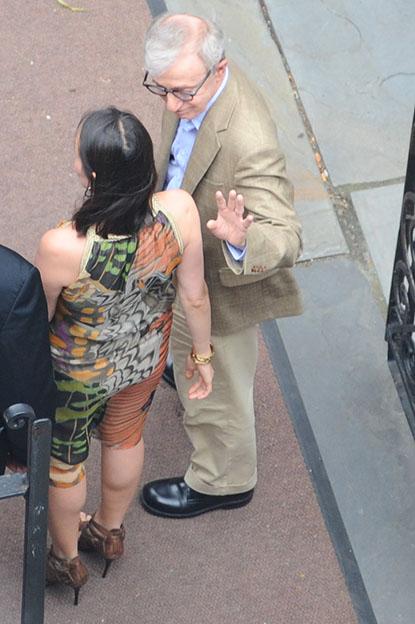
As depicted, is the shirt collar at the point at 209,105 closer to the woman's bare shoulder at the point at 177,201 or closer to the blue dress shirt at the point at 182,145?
the blue dress shirt at the point at 182,145

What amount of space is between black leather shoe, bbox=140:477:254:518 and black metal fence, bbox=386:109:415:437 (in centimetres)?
74

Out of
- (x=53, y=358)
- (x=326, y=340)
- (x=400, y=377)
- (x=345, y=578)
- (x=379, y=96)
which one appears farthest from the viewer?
(x=379, y=96)

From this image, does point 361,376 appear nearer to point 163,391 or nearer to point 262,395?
point 262,395

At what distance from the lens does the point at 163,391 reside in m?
4.75

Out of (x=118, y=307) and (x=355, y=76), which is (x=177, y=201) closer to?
(x=118, y=307)

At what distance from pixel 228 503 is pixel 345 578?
1.69 feet

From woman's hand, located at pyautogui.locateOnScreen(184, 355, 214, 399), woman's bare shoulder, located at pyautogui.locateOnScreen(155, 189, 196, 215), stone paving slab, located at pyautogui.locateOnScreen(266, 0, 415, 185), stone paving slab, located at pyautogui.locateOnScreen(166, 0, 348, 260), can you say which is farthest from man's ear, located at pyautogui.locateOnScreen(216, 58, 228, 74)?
stone paving slab, located at pyautogui.locateOnScreen(266, 0, 415, 185)

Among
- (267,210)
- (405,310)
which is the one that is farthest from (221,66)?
(405,310)

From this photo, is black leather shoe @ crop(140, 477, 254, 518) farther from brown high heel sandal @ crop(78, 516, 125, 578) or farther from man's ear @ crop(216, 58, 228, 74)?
man's ear @ crop(216, 58, 228, 74)

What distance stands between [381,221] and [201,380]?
1.85 metres

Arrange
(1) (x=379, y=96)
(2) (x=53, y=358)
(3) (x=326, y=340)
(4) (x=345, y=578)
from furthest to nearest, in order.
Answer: (1) (x=379, y=96), (3) (x=326, y=340), (4) (x=345, y=578), (2) (x=53, y=358)

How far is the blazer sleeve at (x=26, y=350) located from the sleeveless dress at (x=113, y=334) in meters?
0.14

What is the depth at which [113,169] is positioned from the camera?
3.02m

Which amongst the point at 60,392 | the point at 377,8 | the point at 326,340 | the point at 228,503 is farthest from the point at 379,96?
the point at 60,392
